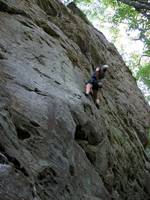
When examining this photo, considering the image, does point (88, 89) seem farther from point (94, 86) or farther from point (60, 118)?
point (60, 118)

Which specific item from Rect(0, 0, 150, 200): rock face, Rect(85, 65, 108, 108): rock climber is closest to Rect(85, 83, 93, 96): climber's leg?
Rect(85, 65, 108, 108): rock climber

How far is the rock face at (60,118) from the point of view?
28.8 ft

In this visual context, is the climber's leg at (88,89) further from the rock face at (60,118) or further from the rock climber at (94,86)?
the rock face at (60,118)

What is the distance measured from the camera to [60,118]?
10.6 meters

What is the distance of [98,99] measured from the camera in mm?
15234

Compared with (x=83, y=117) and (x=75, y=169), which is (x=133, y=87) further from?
(x=75, y=169)

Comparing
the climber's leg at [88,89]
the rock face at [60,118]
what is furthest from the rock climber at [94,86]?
the rock face at [60,118]

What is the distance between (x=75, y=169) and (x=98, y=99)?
205 inches

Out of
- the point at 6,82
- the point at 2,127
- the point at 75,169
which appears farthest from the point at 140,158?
the point at 2,127

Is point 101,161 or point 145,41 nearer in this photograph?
point 101,161

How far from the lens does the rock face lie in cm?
877

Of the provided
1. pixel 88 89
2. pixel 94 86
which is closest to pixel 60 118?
pixel 88 89

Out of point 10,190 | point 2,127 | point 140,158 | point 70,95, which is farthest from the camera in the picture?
point 140,158

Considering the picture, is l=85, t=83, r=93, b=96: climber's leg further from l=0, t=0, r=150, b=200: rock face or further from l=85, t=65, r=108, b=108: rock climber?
l=0, t=0, r=150, b=200: rock face
